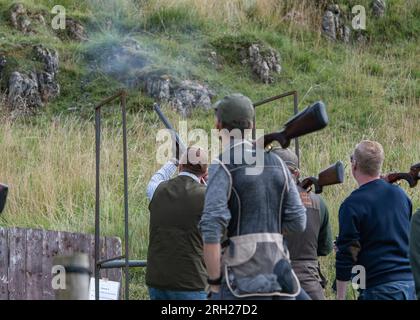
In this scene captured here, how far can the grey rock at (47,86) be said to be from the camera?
12820 mm

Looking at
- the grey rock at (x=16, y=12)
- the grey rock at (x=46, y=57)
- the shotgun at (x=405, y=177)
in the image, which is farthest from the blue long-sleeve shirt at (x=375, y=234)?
the grey rock at (x=16, y=12)

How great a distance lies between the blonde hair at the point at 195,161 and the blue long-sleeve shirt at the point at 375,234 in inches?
36.5

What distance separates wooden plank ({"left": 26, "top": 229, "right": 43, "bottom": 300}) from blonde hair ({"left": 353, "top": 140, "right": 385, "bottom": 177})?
2.93 meters

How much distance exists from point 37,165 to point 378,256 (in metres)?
6.07

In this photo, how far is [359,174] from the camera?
A: 5.32 meters

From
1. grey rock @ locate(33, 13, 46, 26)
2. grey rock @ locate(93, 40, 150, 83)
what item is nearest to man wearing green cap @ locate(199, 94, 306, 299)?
grey rock @ locate(93, 40, 150, 83)

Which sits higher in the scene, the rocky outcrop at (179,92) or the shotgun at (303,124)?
the rocky outcrop at (179,92)

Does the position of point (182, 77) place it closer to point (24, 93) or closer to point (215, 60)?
point (215, 60)

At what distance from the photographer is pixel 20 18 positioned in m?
14.1

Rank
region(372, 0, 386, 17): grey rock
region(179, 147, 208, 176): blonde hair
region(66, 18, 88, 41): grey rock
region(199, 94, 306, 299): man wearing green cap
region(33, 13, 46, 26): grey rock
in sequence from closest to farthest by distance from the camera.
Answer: region(199, 94, 306, 299): man wearing green cap
region(179, 147, 208, 176): blonde hair
region(33, 13, 46, 26): grey rock
region(66, 18, 88, 41): grey rock
region(372, 0, 386, 17): grey rock

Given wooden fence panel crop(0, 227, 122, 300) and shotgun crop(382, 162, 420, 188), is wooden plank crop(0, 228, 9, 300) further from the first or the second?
shotgun crop(382, 162, 420, 188)

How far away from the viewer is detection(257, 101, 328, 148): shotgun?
4.38 meters

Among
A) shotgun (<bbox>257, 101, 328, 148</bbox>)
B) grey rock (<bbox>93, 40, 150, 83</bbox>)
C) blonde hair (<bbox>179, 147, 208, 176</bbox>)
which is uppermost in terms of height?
grey rock (<bbox>93, 40, 150, 83</bbox>)

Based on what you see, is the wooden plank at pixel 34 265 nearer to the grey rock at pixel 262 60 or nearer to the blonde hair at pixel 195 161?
the blonde hair at pixel 195 161
